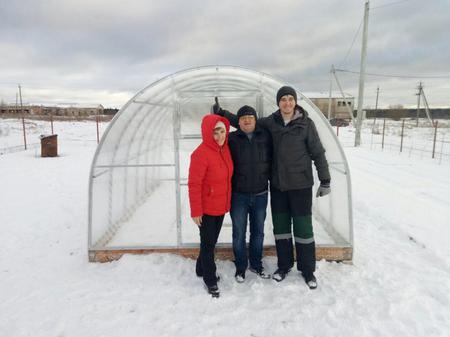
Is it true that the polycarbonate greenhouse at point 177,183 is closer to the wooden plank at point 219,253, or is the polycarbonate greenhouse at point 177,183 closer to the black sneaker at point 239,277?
the wooden plank at point 219,253

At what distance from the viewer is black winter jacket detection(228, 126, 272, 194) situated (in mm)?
3631

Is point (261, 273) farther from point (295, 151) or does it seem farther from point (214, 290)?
point (295, 151)

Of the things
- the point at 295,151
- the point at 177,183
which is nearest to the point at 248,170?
the point at 295,151

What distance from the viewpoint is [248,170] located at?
12.0 ft

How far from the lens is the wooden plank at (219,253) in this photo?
445 centimetres

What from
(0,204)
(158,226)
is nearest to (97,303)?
(158,226)

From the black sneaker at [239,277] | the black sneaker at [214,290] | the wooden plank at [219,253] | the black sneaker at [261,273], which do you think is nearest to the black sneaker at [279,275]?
the black sneaker at [261,273]

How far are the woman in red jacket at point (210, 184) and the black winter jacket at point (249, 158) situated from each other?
0.36 feet

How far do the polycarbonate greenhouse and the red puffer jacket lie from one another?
41.6 inches

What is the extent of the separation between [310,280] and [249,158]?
1.64 m

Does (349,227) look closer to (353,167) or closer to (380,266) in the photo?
(380,266)

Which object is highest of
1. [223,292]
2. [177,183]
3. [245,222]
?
[177,183]

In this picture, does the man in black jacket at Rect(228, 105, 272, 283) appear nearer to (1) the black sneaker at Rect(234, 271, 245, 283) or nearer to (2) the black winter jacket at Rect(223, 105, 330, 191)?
(2) the black winter jacket at Rect(223, 105, 330, 191)

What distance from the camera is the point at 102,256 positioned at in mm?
4488
